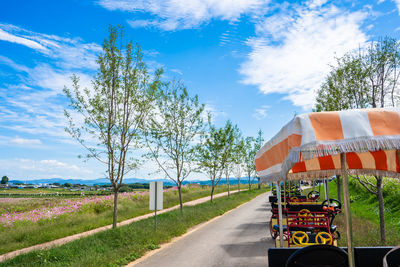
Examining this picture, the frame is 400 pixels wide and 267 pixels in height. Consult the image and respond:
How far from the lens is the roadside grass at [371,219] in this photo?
861 centimetres

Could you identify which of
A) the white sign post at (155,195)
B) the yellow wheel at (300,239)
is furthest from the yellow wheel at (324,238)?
the white sign post at (155,195)

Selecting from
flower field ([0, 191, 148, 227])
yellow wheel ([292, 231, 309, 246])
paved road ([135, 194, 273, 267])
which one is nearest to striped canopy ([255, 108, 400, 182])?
yellow wheel ([292, 231, 309, 246])

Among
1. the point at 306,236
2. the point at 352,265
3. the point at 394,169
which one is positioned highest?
the point at 394,169

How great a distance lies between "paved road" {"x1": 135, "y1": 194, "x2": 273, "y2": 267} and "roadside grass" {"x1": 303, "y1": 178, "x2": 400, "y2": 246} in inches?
107

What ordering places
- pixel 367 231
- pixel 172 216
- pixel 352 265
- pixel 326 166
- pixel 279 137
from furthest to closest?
1. pixel 172 216
2. pixel 367 231
3. pixel 326 166
4. pixel 279 137
5. pixel 352 265

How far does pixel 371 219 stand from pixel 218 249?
7.74m

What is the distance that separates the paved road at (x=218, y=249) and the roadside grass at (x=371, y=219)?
2.72 metres

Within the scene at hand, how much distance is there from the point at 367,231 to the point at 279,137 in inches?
343

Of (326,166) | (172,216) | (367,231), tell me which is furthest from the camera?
(172,216)

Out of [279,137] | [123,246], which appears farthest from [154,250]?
[279,137]

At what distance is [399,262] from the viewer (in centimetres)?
329

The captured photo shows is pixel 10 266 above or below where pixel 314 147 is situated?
below

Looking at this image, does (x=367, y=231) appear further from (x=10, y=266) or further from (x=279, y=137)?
(x=10, y=266)

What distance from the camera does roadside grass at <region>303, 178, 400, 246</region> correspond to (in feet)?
28.2
